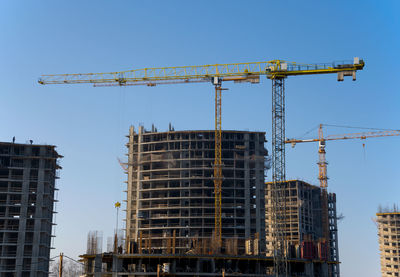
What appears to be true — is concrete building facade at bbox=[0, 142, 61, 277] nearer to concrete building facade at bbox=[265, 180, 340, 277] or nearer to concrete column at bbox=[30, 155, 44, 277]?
concrete column at bbox=[30, 155, 44, 277]

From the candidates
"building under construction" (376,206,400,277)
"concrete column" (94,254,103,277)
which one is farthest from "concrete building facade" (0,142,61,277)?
"building under construction" (376,206,400,277)

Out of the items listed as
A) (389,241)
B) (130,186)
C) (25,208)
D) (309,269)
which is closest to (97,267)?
(25,208)

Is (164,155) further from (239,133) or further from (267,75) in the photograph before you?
(267,75)

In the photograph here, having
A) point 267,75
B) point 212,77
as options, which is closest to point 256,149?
point 212,77

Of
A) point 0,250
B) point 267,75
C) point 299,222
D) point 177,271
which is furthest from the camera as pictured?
point 299,222

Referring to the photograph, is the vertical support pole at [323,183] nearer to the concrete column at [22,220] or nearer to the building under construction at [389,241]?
the building under construction at [389,241]

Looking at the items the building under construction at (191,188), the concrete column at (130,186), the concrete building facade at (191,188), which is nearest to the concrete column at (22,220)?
the building under construction at (191,188)

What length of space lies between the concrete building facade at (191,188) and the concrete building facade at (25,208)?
22662 millimetres

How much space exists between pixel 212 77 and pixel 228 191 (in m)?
31.6

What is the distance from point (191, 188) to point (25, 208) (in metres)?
40.9

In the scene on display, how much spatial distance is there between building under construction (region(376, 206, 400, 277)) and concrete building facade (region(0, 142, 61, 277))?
115 meters

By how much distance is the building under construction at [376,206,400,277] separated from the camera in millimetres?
189625

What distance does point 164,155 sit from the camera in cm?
14675

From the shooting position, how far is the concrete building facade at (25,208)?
12812cm
